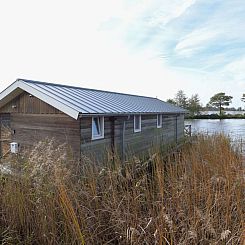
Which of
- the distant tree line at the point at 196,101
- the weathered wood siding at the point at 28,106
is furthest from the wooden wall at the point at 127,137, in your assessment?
the distant tree line at the point at 196,101

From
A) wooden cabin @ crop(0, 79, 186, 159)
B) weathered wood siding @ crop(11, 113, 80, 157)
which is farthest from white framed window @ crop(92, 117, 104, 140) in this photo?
weathered wood siding @ crop(11, 113, 80, 157)

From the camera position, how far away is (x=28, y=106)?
808cm

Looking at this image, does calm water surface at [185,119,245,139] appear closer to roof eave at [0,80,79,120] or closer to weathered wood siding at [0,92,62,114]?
roof eave at [0,80,79,120]

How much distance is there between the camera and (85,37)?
9.28 meters

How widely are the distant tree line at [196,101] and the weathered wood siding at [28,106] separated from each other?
102 feet

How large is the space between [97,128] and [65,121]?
1.05 m

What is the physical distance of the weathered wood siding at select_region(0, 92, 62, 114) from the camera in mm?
7559

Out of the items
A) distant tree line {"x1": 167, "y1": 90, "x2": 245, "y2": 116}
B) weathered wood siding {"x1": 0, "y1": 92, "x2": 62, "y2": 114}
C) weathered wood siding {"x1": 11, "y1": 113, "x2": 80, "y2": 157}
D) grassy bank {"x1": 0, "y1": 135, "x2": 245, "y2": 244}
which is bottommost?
grassy bank {"x1": 0, "y1": 135, "x2": 245, "y2": 244}

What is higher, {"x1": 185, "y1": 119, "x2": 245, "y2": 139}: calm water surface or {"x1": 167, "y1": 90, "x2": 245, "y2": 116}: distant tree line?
{"x1": 167, "y1": 90, "x2": 245, "y2": 116}: distant tree line

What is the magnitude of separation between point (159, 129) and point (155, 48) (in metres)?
4.04

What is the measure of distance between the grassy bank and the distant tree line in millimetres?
34551

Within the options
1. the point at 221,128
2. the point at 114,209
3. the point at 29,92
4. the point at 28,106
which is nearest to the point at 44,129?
the point at 28,106

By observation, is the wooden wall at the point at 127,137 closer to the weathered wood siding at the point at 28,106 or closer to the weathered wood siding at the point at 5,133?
the weathered wood siding at the point at 28,106

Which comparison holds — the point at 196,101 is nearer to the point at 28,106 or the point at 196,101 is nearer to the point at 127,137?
the point at 127,137
